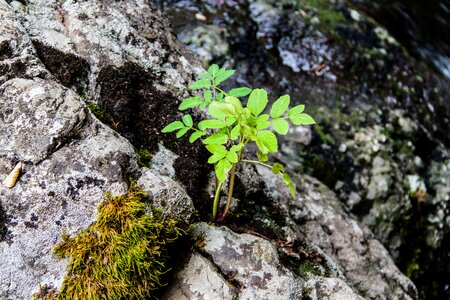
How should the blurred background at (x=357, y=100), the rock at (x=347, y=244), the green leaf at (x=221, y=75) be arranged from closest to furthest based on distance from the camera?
1. the green leaf at (x=221, y=75)
2. the rock at (x=347, y=244)
3. the blurred background at (x=357, y=100)

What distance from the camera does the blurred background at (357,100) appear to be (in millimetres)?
4219

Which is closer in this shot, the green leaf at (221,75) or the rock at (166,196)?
the rock at (166,196)

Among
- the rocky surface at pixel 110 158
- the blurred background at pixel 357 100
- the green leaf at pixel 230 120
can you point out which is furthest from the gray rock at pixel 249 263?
the blurred background at pixel 357 100

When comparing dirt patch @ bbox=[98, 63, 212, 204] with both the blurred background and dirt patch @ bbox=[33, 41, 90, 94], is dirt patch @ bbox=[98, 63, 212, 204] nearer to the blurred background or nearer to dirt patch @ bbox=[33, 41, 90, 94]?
dirt patch @ bbox=[33, 41, 90, 94]

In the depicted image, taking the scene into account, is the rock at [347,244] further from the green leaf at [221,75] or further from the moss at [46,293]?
the moss at [46,293]

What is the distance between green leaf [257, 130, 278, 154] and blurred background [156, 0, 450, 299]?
2.28 m

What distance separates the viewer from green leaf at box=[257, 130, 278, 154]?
5.92 feet

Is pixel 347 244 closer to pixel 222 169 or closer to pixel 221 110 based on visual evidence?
pixel 222 169

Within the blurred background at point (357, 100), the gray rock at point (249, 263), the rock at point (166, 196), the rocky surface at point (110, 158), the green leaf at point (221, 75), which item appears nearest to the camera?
the rocky surface at point (110, 158)

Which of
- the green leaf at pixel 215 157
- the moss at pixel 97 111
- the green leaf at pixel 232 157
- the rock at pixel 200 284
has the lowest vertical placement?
the rock at pixel 200 284

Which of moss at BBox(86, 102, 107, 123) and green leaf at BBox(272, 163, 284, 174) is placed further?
moss at BBox(86, 102, 107, 123)

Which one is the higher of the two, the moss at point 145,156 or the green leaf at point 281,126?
the green leaf at point 281,126

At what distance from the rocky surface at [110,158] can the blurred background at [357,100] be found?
1369 millimetres

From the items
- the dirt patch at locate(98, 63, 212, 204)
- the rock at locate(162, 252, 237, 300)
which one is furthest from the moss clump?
the dirt patch at locate(98, 63, 212, 204)
